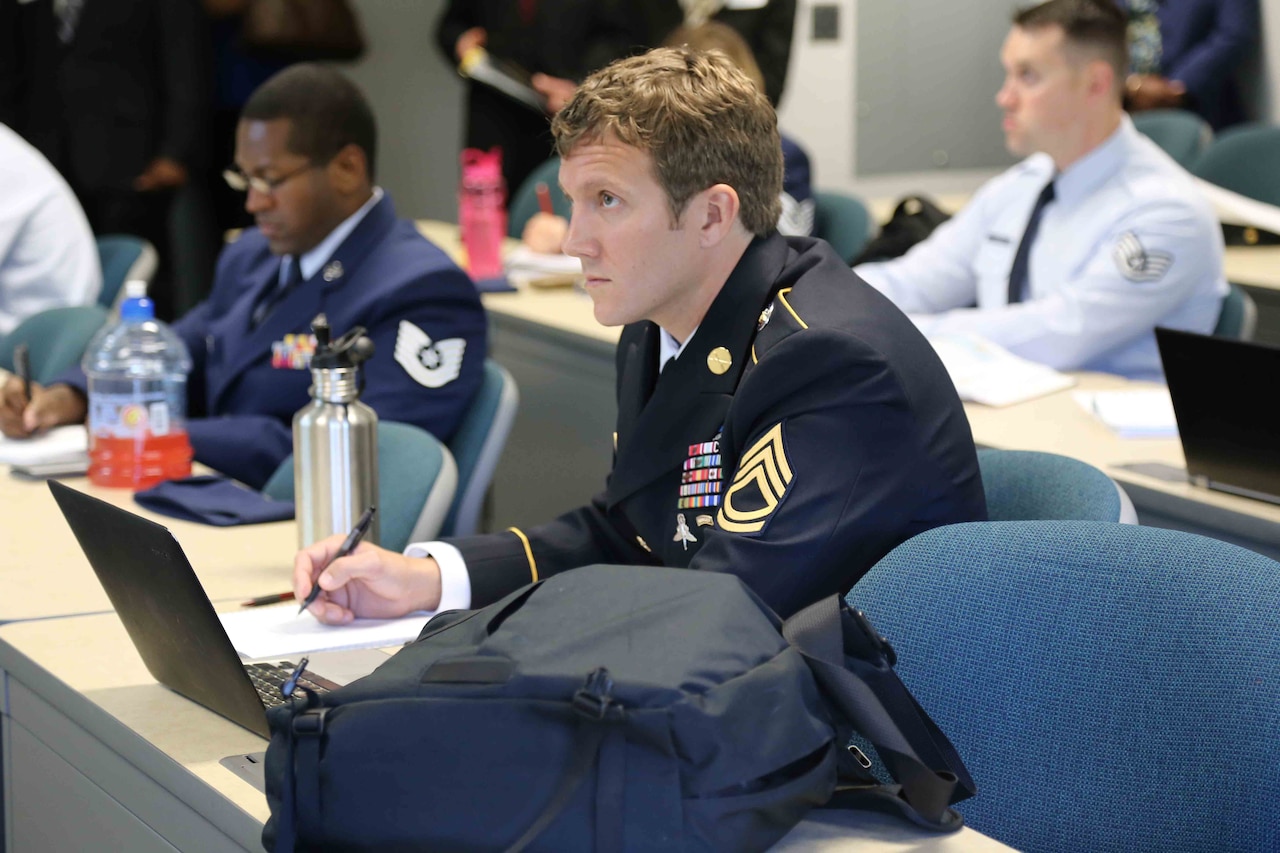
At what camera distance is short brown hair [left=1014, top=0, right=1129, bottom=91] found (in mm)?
2988

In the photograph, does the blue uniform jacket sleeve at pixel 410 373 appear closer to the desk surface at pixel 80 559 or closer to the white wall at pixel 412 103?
the desk surface at pixel 80 559

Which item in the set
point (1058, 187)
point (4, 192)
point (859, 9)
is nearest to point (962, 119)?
point (859, 9)

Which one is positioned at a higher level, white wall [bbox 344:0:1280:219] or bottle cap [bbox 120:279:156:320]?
white wall [bbox 344:0:1280:219]

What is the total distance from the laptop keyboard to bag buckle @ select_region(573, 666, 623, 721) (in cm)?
43

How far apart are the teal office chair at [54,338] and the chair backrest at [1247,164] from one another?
125 inches

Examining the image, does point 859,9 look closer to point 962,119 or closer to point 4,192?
point 962,119

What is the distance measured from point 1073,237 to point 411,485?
1.61 metres

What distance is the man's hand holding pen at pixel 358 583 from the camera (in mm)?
1483

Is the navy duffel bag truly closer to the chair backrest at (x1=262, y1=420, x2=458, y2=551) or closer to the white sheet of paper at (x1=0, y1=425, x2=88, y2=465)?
the chair backrest at (x1=262, y1=420, x2=458, y2=551)

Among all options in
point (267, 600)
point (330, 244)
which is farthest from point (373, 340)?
point (267, 600)

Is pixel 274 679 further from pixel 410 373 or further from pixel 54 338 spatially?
pixel 54 338

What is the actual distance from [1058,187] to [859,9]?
3804mm

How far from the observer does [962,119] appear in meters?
6.84

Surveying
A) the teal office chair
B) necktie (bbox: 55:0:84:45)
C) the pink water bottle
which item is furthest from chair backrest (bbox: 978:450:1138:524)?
necktie (bbox: 55:0:84:45)
